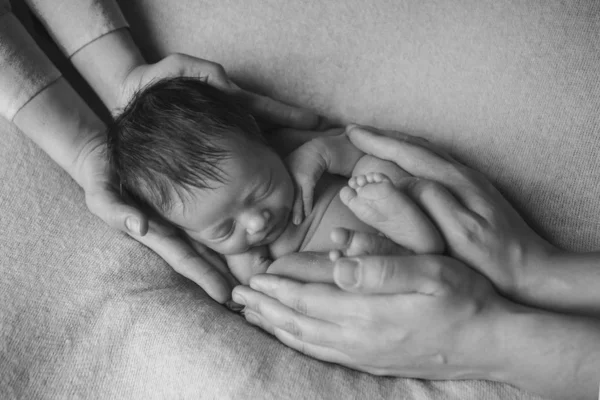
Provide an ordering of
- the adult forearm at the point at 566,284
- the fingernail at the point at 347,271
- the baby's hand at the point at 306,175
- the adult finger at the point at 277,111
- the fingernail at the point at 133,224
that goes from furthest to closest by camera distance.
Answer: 1. the adult finger at the point at 277,111
2. the baby's hand at the point at 306,175
3. the fingernail at the point at 133,224
4. the adult forearm at the point at 566,284
5. the fingernail at the point at 347,271

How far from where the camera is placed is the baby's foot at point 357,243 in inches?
35.0

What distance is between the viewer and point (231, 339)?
3.22 feet

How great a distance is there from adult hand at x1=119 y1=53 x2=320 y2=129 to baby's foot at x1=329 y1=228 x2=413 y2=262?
0.49 meters

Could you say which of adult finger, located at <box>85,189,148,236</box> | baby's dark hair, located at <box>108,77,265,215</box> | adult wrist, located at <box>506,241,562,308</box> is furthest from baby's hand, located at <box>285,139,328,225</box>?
adult wrist, located at <box>506,241,562,308</box>

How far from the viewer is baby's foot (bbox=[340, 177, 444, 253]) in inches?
36.1

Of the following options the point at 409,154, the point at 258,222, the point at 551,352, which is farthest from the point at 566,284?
the point at 258,222

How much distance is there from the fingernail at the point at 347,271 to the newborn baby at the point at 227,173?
26 centimetres

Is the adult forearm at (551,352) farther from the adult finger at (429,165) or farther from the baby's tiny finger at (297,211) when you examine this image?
the baby's tiny finger at (297,211)

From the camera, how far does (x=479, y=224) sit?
97 centimetres

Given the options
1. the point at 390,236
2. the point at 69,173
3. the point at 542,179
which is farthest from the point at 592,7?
the point at 69,173

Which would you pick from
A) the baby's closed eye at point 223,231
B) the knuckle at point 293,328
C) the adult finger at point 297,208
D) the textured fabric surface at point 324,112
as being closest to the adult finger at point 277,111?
the textured fabric surface at point 324,112

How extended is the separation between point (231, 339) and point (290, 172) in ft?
1.34

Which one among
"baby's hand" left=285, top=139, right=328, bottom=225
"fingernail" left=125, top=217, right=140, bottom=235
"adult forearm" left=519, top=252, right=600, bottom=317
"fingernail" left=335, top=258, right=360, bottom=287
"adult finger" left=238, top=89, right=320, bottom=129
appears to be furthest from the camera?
"adult finger" left=238, top=89, right=320, bottom=129

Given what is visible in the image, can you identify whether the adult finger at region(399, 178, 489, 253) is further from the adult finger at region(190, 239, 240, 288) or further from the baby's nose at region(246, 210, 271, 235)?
the adult finger at region(190, 239, 240, 288)
